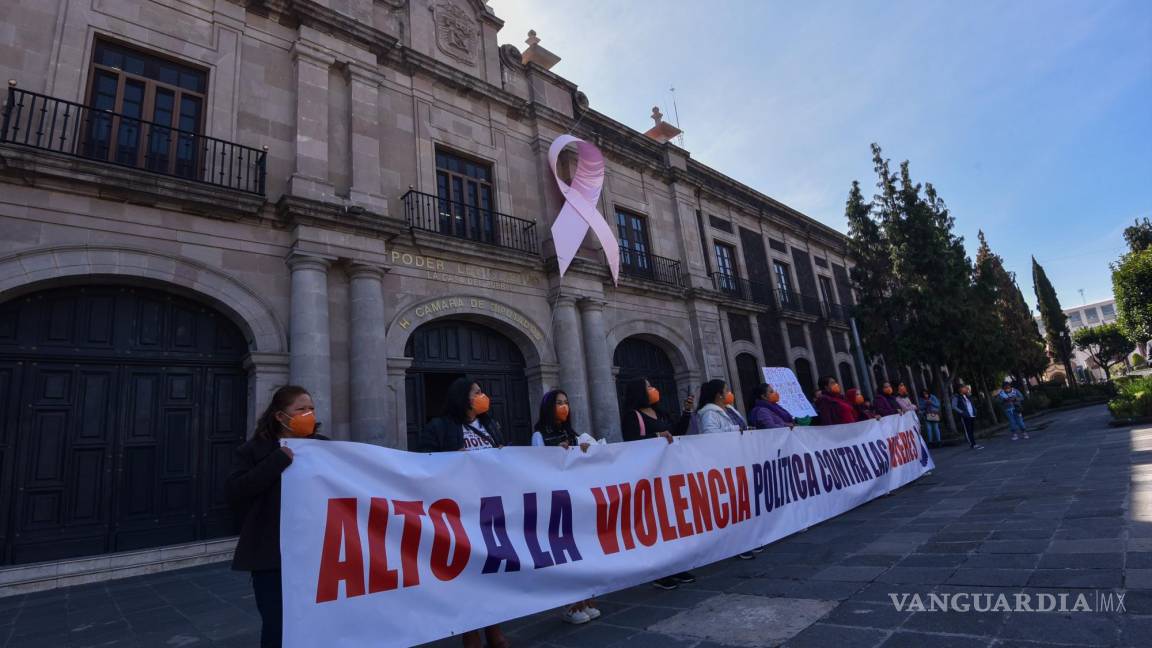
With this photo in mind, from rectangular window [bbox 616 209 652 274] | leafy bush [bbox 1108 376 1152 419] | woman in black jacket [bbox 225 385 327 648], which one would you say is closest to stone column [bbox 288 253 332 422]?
woman in black jacket [bbox 225 385 327 648]

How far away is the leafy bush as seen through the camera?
41.3 ft

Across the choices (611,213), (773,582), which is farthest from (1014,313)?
(773,582)

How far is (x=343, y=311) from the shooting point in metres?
8.78

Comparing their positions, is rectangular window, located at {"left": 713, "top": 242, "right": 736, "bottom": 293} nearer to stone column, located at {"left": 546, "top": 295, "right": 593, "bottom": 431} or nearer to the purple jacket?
stone column, located at {"left": 546, "top": 295, "right": 593, "bottom": 431}

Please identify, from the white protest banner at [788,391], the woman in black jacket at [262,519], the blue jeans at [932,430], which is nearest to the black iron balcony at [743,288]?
the white protest banner at [788,391]

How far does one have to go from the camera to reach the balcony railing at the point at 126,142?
670 cm

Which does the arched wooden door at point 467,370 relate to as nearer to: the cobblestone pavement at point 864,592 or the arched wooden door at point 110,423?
the arched wooden door at point 110,423

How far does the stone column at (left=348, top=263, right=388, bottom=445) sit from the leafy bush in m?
16.7

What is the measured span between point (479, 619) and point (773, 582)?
2263mm

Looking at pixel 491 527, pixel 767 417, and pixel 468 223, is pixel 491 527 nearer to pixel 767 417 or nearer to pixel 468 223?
pixel 767 417

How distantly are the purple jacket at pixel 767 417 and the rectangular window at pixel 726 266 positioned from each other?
11081 millimetres

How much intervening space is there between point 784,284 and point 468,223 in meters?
13.6

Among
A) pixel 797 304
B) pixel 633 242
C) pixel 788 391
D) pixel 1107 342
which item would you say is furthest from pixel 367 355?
pixel 1107 342

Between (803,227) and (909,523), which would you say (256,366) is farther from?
(803,227)
